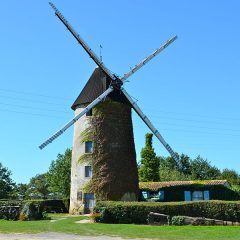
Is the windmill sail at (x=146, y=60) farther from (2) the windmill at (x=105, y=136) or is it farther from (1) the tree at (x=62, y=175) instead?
(1) the tree at (x=62, y=175)

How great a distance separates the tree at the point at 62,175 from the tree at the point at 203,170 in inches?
1289

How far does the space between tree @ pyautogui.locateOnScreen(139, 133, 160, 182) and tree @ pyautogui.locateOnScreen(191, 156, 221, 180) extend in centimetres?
3247

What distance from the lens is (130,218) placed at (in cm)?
2948

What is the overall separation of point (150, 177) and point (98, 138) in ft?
66.2

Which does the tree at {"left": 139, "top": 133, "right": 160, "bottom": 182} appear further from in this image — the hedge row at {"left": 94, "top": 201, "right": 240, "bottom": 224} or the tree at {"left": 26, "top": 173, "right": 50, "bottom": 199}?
the tree at {"left": 26, "top": 173, "right": 50, "bottom": 199}

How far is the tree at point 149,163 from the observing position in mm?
58781

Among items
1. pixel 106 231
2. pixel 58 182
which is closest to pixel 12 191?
pixel 58 182

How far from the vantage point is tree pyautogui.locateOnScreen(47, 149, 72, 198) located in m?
63.2

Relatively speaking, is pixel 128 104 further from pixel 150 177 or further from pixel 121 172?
pixel 150 177

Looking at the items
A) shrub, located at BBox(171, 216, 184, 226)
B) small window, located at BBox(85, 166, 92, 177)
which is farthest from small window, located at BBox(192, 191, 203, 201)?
shrub, located at BBox(171, 216, 184, 226)

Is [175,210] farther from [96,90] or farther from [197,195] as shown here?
[96,90]

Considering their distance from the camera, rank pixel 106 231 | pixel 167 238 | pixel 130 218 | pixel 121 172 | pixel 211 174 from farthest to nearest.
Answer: pixel 211 174, pixel 121 172, pixel 130 218, pixel 106 231, pixel 167 238

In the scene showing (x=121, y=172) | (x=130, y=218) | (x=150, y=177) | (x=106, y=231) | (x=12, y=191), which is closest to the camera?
(x=106, y=231)

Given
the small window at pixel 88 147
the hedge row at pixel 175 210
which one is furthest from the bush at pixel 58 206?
the hedge row at pixel 175 210
